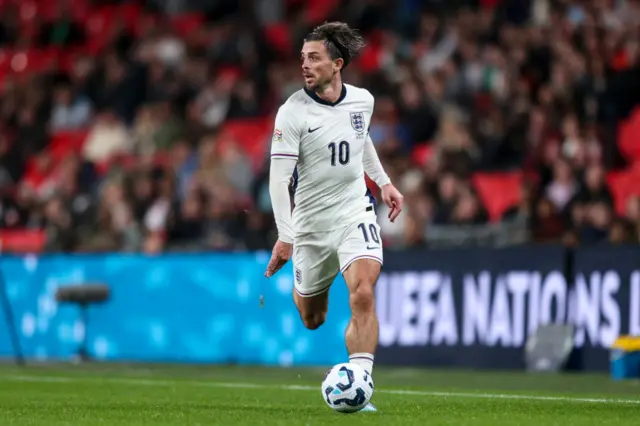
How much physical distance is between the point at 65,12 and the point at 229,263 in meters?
11.9

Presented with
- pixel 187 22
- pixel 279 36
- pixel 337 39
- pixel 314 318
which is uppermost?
pixel 187 22

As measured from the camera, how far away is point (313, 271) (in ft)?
32.2

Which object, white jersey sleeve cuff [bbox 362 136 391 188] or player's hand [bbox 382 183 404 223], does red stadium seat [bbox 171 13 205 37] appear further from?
player's hand [bbox 382 183 404 223]

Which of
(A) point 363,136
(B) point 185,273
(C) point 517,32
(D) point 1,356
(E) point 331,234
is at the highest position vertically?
(C) point 517,32

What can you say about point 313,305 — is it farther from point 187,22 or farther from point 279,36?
point 187,22

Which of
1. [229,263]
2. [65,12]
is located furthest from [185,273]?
[65,12]

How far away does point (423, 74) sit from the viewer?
1984 cm

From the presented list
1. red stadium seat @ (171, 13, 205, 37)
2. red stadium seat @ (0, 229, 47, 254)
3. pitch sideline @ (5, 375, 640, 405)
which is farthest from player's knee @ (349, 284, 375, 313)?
red stadium seat @ (171, 13, 205, 37)

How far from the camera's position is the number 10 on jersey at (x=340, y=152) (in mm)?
9586

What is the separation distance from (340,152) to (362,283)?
942 mm

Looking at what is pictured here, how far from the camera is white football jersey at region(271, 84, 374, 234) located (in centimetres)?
950

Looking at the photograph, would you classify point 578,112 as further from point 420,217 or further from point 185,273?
point 185,273

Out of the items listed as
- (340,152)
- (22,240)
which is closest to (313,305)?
(340,152)

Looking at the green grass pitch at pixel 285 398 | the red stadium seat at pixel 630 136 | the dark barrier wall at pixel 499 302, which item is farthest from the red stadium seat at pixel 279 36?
the green grass pitch at pixel 285 398
